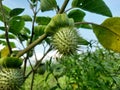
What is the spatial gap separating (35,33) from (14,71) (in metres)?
0.63

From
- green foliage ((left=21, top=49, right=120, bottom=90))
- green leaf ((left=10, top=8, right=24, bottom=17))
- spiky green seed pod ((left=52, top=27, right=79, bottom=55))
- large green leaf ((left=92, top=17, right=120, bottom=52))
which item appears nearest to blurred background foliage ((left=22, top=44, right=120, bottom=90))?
green foliage ((left=21, top=49, right=120, bottom=90))

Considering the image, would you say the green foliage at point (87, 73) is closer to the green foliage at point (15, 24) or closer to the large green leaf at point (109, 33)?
the green foliage at point (15, 24)

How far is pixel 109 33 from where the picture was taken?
2.64 meters

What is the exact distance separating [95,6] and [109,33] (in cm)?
19

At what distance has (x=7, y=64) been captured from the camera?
8.17ft

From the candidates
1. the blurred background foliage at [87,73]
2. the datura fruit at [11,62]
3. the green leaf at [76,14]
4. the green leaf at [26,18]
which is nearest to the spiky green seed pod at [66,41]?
the datura fruit at [11,62]

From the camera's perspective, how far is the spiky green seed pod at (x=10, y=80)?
237 cm

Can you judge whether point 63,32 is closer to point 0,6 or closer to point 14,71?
point 14,71

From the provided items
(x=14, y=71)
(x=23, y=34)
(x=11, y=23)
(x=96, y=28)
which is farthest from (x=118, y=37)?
(x=23, y=34)

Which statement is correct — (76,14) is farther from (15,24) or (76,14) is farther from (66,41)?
(66,41)

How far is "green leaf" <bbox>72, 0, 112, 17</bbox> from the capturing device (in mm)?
2586

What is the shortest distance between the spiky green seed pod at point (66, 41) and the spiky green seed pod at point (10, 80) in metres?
0.28

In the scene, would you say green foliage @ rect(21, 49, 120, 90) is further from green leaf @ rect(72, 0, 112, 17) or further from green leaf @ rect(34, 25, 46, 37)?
green leaf @ rect(72, 0, 112, 17)

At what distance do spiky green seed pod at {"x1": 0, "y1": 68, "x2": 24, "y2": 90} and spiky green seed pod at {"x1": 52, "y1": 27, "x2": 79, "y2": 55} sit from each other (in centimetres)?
28
